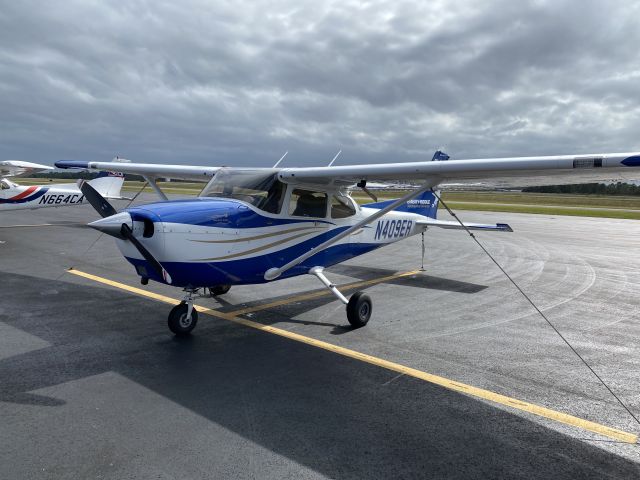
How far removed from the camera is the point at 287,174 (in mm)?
6160

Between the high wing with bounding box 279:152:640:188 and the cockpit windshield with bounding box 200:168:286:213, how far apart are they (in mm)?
194

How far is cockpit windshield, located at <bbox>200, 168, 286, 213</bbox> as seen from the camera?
601cm

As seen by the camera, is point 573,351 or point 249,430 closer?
point 249,430

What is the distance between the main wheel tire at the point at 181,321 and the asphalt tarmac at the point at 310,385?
161 millimetres

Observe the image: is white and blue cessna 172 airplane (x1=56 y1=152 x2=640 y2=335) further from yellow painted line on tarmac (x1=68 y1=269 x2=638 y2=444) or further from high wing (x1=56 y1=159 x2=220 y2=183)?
yellow painted line on tarmac (x1=68 y1=269 x2=638 y2=444)

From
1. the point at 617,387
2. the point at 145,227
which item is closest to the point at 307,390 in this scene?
the point at 145,227

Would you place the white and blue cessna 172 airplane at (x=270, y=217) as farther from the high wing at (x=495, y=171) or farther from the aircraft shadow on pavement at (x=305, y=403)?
the aircraft shadow on pavement at (x=305, y=403)

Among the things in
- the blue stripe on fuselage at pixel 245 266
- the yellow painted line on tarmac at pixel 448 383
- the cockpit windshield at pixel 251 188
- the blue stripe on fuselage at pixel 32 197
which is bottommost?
the yellow painted line on tarmac at pixel 448 383

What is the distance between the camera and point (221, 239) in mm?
5457

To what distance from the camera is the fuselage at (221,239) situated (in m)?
5.02

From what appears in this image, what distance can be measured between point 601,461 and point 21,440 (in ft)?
13.7

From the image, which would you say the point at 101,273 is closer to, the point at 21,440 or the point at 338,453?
the point at 21,440

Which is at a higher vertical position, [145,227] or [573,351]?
[145,227]

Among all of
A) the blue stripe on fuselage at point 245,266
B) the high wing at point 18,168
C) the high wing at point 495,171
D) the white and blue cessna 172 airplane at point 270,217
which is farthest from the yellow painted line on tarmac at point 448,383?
the high wing at point 18,168
